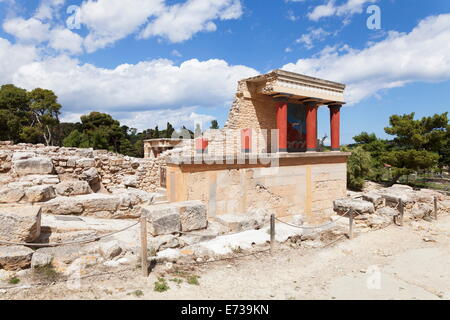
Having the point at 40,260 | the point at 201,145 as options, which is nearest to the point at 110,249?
the point at 40,260

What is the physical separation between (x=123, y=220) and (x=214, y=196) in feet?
7.82

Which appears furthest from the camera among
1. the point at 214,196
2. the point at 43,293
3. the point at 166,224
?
the point at 214,196

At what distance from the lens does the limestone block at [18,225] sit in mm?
4352

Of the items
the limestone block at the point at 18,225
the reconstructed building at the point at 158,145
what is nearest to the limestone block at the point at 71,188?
the limestone block at the point at 18,225

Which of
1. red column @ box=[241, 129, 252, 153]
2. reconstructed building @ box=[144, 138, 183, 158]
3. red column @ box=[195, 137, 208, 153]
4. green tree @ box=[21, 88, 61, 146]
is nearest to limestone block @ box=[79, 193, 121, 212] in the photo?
red column @ box=[195, 137, 208, 153]

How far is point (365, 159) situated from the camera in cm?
2541

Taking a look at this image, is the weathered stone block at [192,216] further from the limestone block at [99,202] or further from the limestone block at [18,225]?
the limestone block at [18,225]

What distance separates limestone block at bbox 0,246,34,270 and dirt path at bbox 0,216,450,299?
604mm

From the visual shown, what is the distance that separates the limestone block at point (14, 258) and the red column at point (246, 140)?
8034 mm

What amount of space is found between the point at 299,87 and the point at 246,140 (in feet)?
9.44

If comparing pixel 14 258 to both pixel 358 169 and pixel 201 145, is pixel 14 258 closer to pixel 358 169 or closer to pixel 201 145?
pixel 201 145

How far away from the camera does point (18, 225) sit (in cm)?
438
